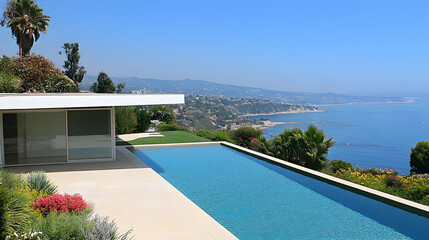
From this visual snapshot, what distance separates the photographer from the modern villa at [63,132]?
9.95m

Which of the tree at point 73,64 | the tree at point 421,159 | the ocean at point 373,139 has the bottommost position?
the ocean at point 373,139

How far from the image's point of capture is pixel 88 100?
939 centimetres

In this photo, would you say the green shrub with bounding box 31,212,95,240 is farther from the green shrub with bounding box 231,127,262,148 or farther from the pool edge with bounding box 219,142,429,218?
the green shrub with bounding box 231,127,262,148

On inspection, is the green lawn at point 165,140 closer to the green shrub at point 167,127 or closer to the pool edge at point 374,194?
the green shrub at point 167,127

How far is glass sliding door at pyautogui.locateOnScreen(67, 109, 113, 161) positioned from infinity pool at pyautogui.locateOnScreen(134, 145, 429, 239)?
1.72 m

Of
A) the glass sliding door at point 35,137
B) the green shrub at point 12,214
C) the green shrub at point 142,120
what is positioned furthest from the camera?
the green shrub at point 142,120

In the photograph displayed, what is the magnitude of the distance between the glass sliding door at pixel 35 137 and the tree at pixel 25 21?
26.5 m

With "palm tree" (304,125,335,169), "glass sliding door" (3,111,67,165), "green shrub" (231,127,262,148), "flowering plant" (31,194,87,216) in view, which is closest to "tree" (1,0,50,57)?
"green shrub" (231,127,262,148)

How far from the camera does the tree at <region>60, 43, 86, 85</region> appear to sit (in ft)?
141

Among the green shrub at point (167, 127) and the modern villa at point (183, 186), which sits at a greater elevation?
the modern villa at point (183, 186)

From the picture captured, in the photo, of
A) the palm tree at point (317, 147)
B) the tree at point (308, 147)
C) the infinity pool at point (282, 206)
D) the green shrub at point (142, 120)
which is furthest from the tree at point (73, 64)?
the palm tree at point (317, 147)

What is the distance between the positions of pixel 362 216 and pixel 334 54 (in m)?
80.4

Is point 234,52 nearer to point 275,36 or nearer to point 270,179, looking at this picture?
point 275,36

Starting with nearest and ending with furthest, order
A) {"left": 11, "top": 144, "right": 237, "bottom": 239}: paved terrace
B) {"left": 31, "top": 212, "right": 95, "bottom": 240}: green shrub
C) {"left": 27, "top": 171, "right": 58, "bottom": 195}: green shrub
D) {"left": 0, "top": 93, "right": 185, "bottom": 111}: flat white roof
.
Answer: {"left": 31, "top": 212, "right": 95, "bottom": 240}: green shrub < {"left": 11, "top": 144, "right": 237, "bottom": 239}: paved terrace < {"left": 27, "top": 171, "right": 58, "bottom": 195}: green shrub < {"left": 0, "top": 93, "right": 185, "bottom": 111}: flat white roof
